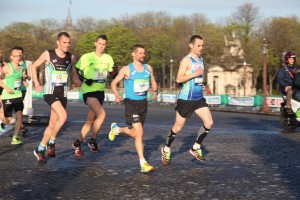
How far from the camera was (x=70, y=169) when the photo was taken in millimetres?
7613

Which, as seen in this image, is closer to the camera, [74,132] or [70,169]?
[70,169]

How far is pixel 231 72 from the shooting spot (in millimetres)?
70438

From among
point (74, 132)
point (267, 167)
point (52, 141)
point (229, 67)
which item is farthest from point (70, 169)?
point (229, 67)

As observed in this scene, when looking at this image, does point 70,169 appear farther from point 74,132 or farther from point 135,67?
point 74,132

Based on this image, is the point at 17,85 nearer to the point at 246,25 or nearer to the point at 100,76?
the point at 100,76

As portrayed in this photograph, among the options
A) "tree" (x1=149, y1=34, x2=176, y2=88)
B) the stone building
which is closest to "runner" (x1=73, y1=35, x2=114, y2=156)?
the stone building

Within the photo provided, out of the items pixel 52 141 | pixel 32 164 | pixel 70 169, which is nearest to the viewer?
pixel 70 169

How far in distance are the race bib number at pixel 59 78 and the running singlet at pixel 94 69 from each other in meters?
0.47

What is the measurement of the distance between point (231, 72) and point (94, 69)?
62.2 meters

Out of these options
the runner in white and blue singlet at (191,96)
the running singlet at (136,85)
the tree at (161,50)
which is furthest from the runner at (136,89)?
the tree at (161,50)

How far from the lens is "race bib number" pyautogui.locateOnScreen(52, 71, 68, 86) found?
8.79 meters

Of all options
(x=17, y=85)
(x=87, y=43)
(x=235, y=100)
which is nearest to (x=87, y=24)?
(x=87, y=43)

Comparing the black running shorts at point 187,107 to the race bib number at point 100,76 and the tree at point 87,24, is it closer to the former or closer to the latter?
the race bib number at point 100,76

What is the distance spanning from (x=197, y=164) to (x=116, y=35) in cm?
7489
